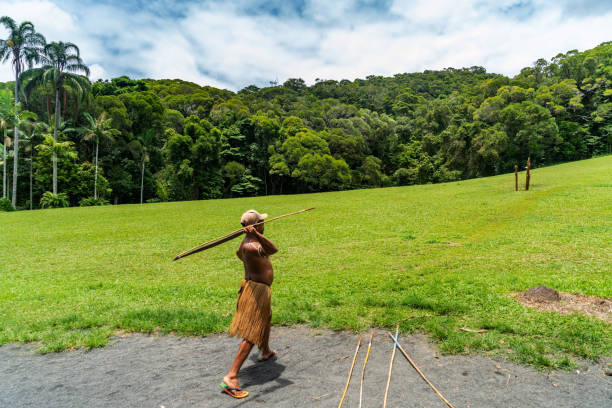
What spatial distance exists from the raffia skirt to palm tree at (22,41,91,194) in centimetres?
3992

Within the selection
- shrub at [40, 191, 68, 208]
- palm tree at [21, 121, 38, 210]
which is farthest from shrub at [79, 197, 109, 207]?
palm tree at [21, 121, 38, 210]

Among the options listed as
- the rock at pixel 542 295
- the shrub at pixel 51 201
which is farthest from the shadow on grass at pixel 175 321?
the shrub at pixel 51 201

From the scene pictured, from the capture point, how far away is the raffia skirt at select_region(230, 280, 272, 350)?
423 centimetres

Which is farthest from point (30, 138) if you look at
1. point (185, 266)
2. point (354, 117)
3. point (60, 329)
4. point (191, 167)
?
point (354, 117)

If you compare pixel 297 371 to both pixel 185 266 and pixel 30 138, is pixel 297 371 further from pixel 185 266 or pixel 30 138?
pixel 30 138

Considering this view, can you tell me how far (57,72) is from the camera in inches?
1467

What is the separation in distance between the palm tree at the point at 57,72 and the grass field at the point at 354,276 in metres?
25.9

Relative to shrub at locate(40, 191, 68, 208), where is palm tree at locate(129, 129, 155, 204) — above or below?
above

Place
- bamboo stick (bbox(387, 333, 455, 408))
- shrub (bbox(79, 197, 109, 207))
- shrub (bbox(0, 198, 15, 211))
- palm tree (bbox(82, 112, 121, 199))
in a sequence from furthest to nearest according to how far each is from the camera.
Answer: palm tree (bbox(82, 112, 121, 199)), shrub (bbox(79, 197, 109, 207)), shrub (bbox(0, 198, 15, 211)), bamboo stick (bbox(387, 333, 455, 408))

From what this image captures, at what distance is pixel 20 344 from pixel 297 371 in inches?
187

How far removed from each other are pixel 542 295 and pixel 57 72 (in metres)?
47.0

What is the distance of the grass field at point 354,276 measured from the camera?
552 cm

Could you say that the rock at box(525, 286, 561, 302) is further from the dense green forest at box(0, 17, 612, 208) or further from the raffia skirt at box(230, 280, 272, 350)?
the dense green forest at box(0, 17, 612, 208)

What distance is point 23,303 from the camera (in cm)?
775
